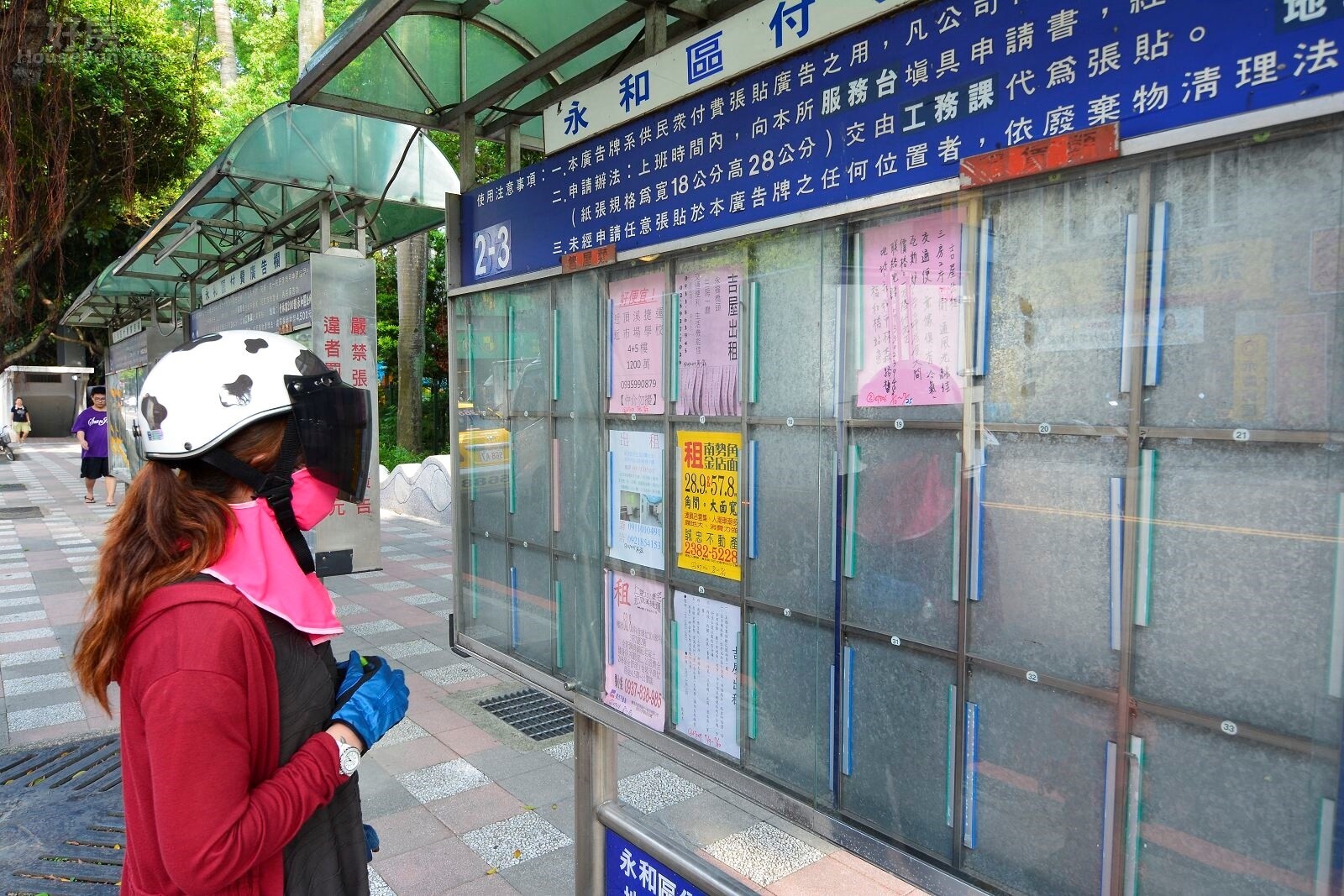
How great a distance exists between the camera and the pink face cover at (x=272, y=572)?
147 cm

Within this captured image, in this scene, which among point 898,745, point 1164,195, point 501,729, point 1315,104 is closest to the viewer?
point 1315,104

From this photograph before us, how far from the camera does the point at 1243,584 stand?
138 centimetres

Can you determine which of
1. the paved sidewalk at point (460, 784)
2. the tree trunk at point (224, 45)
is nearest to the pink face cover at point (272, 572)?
the paved sidewalk at point (460, 784)

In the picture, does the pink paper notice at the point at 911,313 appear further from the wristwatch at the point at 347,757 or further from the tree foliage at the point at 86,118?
the tree foliage at the point at 86,118

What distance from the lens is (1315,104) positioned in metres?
1.22

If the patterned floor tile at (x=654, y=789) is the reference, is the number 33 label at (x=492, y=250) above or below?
above

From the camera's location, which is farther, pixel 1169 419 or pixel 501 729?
pixel 501 729

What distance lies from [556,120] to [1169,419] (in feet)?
6.90

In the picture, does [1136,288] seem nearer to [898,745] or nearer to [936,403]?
[936,403]

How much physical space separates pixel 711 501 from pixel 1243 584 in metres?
1.27

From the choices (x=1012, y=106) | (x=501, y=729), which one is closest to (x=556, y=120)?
(x=1012, y=106)

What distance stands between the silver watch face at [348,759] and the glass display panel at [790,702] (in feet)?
3.41

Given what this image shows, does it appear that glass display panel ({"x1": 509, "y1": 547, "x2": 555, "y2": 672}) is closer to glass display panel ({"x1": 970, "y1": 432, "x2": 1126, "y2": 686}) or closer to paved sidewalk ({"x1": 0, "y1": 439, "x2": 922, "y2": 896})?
paved sidewalk ({"x1": 0, "y1": 439, "x2": 922, "y2": 896})

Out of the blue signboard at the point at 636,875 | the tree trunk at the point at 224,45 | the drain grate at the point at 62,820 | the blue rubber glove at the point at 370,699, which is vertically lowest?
the drain grate at the point at 62,820
